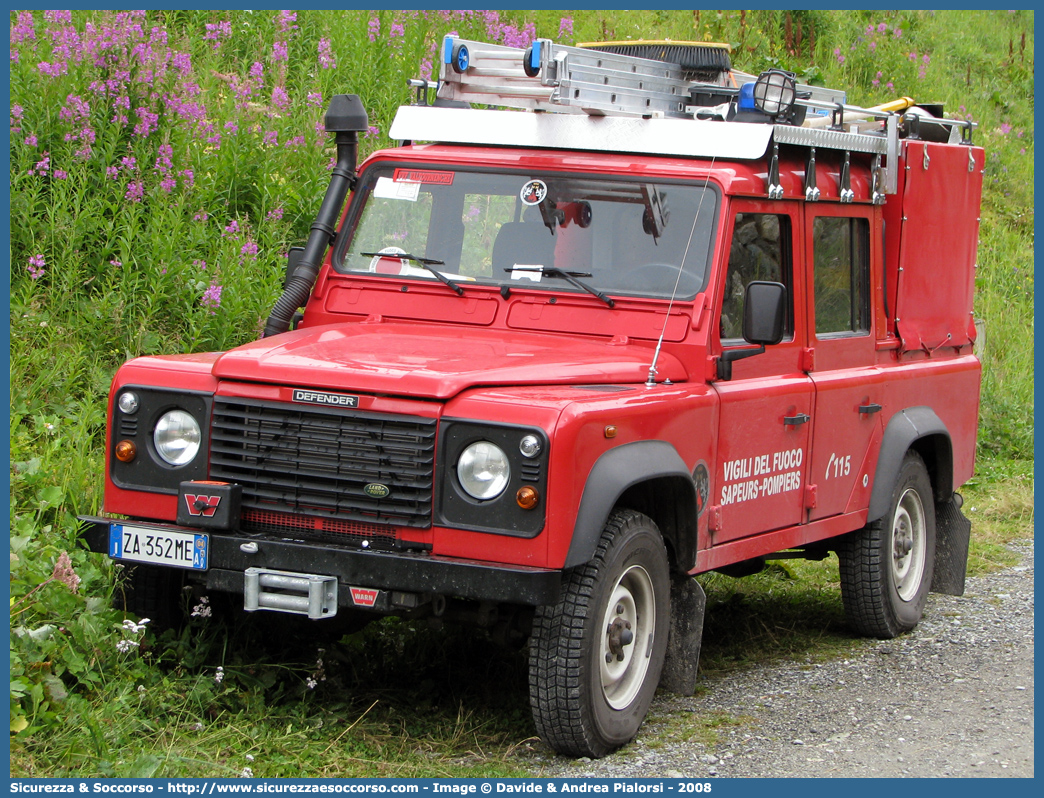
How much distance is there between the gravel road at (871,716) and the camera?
5023 mm

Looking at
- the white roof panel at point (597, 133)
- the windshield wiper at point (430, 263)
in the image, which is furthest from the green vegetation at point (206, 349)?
the white roof panel at point (597, 133)

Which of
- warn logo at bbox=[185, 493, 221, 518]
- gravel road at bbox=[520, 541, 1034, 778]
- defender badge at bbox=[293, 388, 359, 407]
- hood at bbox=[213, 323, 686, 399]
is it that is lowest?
gravel road at bbox=[520, 541, 1034, 778]

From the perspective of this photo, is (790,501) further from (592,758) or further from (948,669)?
(592,758)

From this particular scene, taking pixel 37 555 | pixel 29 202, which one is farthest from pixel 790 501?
pixel 29 202

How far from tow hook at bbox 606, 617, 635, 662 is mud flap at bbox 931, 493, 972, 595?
3524 mm

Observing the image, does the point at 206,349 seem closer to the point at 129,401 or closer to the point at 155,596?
the point at 155,596

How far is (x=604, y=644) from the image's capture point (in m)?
4.89

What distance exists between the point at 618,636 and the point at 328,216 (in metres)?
2.44

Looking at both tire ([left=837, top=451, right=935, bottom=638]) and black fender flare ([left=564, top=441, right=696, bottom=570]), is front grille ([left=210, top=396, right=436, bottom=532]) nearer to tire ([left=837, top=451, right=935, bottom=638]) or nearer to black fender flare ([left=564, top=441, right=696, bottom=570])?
black fender flare ([left=564, top=441, right=696, bottom=570])

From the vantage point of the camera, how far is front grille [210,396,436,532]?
15.1ft

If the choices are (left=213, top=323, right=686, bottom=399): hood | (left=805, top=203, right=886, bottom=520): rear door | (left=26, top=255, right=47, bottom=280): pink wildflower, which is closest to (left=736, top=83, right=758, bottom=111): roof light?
(left=805, top=203, right=886, bottom=520): rear door

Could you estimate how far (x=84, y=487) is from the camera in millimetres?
6434

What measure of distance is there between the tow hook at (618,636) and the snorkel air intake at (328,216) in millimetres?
2105

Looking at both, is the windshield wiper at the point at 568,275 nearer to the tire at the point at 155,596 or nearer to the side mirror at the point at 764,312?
the side mirror at the point at 764,312
